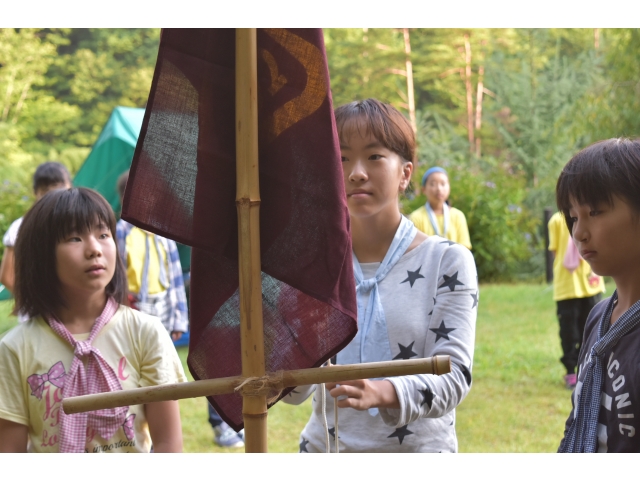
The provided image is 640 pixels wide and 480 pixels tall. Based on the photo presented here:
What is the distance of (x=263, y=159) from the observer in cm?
114

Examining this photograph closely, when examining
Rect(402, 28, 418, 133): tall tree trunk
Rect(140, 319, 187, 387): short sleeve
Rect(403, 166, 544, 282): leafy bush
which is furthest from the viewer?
Rect(402, 28, 418, 133): tall tree trunk

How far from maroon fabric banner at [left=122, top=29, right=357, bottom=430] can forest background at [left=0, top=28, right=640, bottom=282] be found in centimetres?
1109

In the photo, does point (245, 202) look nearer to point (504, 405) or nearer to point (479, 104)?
point (504, 405)

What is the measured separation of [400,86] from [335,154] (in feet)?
70.6

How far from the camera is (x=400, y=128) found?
174 centimetres

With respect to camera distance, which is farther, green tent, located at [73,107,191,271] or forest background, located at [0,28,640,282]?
forest background, located at [0,28,640,282]

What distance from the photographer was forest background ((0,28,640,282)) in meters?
12.9

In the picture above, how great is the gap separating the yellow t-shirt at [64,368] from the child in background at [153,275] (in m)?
2.34

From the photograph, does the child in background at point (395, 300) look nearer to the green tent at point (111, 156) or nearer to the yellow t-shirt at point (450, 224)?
the yellow t-shirt at point (450, 224)

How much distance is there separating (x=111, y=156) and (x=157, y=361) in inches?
272

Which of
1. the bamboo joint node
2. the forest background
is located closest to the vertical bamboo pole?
the bamboo joint node

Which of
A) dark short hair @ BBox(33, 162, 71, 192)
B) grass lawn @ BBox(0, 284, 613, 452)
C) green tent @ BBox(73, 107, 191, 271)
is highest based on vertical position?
green tent @ BBox(73, 107, 191, 271)

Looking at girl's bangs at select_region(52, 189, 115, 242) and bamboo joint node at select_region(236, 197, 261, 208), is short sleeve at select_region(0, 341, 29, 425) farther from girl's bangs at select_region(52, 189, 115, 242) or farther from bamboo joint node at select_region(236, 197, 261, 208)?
bamboo joint node at select_region(236, 197, 261, 208)

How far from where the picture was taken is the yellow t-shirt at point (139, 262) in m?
4.35
